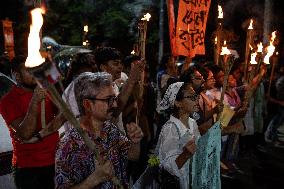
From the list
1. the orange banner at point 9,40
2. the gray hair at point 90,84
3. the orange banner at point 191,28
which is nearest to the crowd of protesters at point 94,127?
the gray hair at point 90,84

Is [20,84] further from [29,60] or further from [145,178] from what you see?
[29,60]

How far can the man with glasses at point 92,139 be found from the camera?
8.37 ft

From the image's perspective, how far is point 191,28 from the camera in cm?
819

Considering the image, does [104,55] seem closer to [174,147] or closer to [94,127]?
[174,147]

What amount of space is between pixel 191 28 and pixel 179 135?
4.66 m

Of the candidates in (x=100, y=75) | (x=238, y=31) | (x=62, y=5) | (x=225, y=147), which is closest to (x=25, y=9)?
(x=62, y=5)

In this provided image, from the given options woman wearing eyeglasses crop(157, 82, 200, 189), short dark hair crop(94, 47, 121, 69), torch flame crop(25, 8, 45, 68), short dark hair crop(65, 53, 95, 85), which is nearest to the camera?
torch flame crop(25, 8, 45, 68)

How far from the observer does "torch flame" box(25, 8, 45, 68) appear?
1.91 meters

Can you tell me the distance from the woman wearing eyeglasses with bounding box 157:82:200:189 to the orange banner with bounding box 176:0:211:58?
12.9ft

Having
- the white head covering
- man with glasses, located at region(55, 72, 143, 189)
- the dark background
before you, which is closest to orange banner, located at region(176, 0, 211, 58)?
the white head covering

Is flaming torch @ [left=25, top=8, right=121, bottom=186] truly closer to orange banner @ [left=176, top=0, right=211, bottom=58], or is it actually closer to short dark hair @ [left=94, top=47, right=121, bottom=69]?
short dark hair @ [left=94, top=47, right=121, bottom=69]

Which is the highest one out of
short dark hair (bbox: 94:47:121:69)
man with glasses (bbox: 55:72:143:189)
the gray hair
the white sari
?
short dark hair (bbox: 94:47:121:69)

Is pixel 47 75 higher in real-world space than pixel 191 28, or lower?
lower

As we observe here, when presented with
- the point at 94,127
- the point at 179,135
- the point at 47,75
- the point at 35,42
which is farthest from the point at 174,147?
the point at 47,75
